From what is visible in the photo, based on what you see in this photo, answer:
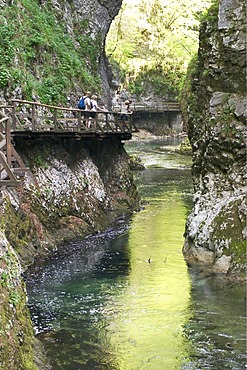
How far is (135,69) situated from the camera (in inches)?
2820

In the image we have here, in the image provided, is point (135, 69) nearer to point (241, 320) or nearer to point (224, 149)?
point (224, 149)

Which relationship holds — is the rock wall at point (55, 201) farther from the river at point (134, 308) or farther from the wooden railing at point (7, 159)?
the wooden railing at point (7, 159)

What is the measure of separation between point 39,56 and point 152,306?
14.5 metres

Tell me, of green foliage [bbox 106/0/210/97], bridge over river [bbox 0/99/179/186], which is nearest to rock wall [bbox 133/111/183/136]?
green foliage [bbox 106/0/210/97]

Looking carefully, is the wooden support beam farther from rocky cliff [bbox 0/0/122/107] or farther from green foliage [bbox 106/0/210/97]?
green foliage [bbox 106/0/210/97]

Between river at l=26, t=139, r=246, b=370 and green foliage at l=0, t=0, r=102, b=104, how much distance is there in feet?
22.3

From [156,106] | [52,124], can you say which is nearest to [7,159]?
[52,124]

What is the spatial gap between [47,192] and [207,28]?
8.09 meters

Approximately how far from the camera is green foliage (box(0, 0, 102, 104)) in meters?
22.8

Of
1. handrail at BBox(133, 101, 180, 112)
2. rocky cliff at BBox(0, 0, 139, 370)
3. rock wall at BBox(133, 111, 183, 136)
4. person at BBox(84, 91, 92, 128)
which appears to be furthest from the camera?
rock wall at BBox(133, 111, 183, 136)

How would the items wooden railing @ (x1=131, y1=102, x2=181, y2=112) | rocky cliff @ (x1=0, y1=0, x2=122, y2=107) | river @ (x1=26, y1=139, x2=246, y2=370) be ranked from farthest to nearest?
wooden railing @ (x1=131, y1=102, x2=181, y2=112), rocky cliff @ (x1=0, y1=0, x2=122, y2=107), river @ (x1=26, y1=139, x2=246, y2=370)

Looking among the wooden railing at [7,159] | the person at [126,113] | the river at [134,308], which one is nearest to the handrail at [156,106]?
the person at [126,113]

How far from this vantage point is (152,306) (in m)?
14.3

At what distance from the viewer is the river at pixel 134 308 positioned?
1153 cm
